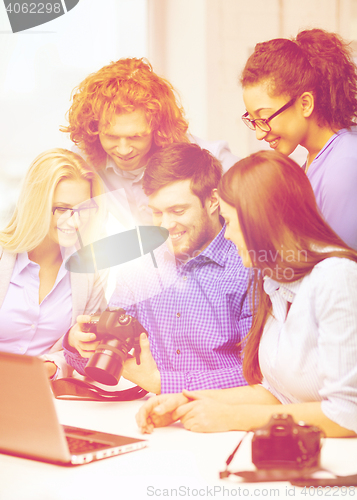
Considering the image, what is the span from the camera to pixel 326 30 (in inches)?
59.2

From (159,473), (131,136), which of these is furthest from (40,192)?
(159,473)

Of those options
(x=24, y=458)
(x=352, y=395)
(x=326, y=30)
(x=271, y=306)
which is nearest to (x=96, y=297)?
(x=271, y=306)

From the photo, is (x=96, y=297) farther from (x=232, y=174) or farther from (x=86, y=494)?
(x=86, y=494)

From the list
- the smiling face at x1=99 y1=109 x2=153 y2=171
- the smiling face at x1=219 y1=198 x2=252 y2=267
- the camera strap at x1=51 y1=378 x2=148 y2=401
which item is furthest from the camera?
the smiling face at x1=99 y1=109 x2=153 y2=171

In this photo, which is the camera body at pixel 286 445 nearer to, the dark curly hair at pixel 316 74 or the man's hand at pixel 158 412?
the man's hand at pixel 158 412

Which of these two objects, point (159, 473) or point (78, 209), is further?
point (78, 209)

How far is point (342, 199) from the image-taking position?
131cm

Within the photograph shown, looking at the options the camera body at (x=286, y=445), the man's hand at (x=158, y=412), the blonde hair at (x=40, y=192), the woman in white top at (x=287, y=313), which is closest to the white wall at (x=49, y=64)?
the blonde hair at (x=40, y=192)

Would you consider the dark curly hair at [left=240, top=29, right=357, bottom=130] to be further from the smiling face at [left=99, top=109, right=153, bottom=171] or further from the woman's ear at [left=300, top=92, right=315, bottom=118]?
the smiling face at [left=99, top=109, right=153, bottom=171]

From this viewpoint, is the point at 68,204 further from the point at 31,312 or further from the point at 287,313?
the point at 287,313

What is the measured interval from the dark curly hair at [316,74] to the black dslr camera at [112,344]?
0.72 m

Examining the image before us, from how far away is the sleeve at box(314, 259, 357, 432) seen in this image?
2.98 ft

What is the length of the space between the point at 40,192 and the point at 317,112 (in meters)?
0.87

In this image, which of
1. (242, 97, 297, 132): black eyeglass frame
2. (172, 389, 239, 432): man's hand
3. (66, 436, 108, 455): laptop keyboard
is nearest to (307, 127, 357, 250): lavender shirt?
(242, 97, 297, 132): black eyeglass frame
